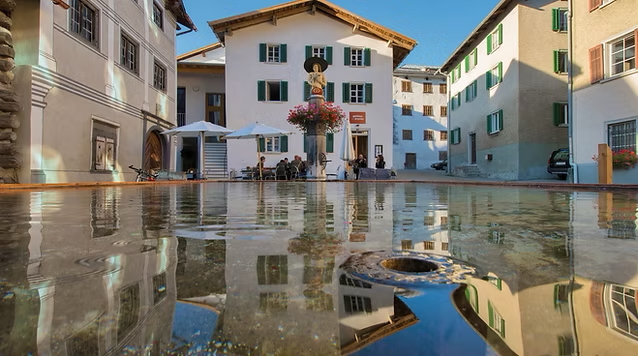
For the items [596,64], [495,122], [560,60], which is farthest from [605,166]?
[495,122]

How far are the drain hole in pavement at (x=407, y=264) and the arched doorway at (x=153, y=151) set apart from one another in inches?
619

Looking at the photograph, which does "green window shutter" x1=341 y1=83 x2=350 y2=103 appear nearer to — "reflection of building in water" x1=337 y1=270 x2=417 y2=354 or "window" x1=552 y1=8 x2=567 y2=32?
"window" x1=552 y1=8 x2=567 y2=32

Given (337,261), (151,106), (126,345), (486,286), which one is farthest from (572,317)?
(151,106)

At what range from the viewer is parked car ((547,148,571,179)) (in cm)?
1548

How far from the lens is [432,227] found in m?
2.15

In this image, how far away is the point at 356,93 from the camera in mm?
21797

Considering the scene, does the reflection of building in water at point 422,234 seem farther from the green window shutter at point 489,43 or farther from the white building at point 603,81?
the green window shutter at point 489,43

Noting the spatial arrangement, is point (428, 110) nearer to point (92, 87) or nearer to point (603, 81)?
point (603, 81)

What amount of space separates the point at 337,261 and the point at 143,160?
15.5 m

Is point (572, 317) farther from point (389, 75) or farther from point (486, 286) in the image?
point (389, 75)

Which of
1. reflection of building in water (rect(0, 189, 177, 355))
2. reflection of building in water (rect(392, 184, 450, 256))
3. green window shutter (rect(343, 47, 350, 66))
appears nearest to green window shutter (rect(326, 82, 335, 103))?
green window shutter (rect(343, 47, 350, 66))

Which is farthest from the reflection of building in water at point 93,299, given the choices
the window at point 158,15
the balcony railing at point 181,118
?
the balcony railing at point 181,118

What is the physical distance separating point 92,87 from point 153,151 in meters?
5.14

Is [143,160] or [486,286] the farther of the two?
[143,160]
